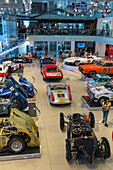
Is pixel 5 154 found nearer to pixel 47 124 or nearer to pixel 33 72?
pixel 47 124

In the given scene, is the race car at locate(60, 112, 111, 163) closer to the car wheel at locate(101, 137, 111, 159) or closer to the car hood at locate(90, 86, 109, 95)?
the car wheel at locate(101, 137, 111, 159)

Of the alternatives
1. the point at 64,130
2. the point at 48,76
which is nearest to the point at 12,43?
the point at 48,76

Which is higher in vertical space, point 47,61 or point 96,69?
point 47,61

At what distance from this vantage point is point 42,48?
120ft

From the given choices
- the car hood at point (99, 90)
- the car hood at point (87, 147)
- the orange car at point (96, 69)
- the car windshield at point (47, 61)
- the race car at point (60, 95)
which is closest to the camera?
the car hood at point (87, 147)

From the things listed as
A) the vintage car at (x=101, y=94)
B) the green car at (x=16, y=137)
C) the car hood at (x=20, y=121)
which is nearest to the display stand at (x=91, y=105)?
the vintage car at (x=101, y=94)

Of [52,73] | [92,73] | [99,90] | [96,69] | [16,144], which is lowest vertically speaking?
[16,144]

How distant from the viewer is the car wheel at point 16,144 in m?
6.83

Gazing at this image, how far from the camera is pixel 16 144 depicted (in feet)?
22.7

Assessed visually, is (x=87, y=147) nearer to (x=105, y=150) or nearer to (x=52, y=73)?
(x=105, y=150)

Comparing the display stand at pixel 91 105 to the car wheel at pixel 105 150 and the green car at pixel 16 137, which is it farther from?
the green car at pixel 16 137

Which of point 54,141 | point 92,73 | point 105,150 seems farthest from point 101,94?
point 92,73

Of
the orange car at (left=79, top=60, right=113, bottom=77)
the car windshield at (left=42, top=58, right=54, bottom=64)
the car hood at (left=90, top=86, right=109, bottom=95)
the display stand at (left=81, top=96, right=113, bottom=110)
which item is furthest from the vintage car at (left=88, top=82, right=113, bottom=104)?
the car windshield at (left=42, top=58, right=54, bottom=64)

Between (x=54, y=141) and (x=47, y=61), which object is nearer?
(x=54, y=141)
